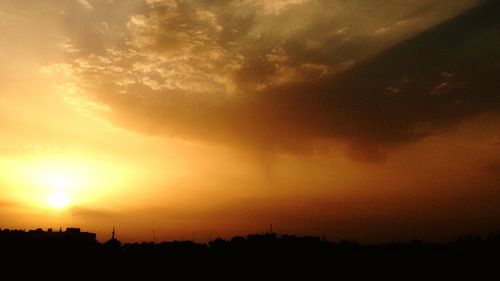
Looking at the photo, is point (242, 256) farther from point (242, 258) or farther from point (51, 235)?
point (51, 235)

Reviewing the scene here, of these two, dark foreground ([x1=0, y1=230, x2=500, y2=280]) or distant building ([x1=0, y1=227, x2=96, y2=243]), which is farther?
distant building ([x1=0, y1=227, x2=96, y2=243])

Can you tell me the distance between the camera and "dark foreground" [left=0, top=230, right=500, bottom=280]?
94000 millimetres

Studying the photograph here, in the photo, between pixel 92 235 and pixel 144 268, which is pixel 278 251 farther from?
pixel 92 235

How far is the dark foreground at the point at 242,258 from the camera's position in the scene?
308 feet

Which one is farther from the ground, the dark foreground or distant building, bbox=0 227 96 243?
distant building, bbox=0 227 96 243

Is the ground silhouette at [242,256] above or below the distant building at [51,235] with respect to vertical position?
below

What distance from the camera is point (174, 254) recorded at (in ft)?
380

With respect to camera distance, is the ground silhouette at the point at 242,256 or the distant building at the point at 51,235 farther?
the distant building at the point at 51,235

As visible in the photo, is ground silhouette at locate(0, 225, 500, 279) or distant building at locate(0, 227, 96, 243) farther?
distant building at locate(0, 227, 96, 243)

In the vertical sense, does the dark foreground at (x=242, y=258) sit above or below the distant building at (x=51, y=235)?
below

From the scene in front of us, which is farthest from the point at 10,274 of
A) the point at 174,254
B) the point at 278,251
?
the point at 278,251

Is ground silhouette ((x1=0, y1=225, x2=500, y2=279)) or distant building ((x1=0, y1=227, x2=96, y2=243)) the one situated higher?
distant building ((x1=0, y1=227, x2=96, y2=243))

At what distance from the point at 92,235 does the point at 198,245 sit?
32933mm

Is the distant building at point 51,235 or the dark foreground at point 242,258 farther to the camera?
the distant building at point 51,235
